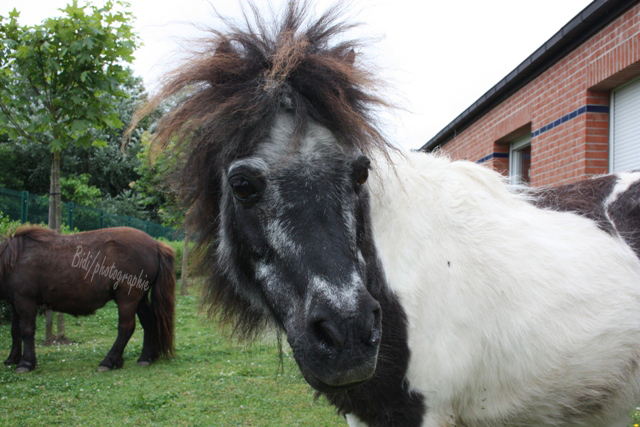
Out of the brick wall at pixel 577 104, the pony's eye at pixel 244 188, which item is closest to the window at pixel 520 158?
the brick wall at pixel 577 104

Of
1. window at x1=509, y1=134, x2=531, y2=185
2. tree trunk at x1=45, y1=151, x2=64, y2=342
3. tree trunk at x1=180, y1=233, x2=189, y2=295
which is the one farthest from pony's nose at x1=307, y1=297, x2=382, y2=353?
window at x1=509, y1=134, x2=531, y2=185

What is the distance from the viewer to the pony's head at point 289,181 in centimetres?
150

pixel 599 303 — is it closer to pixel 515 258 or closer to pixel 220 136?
pixel 515 258

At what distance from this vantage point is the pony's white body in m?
1.98

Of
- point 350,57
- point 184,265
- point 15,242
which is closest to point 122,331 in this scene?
point 15,242

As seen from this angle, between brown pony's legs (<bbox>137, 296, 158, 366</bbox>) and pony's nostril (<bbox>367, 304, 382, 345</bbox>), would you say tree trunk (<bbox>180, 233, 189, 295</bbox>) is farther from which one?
pony's nostril (<bbox>367, 304, 382, 345</bbox>)

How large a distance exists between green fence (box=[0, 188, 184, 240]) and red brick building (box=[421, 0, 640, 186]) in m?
6.21

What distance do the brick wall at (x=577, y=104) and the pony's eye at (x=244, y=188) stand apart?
3.18 m

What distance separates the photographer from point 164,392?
5012mm

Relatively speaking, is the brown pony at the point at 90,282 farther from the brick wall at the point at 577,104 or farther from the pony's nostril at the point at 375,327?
the pony's nostril at the point at 375,327

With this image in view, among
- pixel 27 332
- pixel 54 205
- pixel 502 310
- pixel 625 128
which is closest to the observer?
pixel 502 310

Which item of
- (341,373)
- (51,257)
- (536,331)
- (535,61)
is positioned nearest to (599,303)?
(536,331)

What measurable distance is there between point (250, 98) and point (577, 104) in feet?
16.9

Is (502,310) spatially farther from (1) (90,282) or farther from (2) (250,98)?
(1) (90,282)
